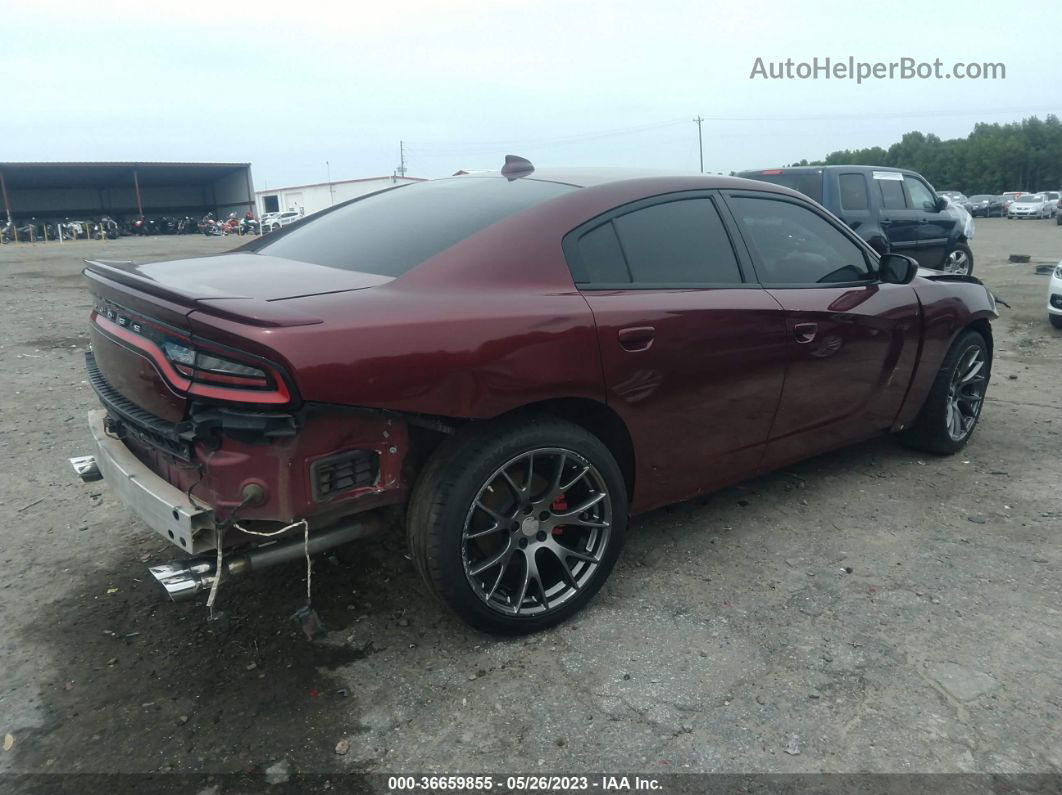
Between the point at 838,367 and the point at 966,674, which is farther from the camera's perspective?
the point at 838,367

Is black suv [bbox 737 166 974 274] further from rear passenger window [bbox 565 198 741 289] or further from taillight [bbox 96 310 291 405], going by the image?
taillight [bbox 96 310 291 405]

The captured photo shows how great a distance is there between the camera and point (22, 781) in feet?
7.16

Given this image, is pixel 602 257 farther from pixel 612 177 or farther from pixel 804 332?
pixel 804 332

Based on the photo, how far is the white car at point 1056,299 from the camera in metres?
8.29

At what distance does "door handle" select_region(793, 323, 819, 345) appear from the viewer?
137 inches

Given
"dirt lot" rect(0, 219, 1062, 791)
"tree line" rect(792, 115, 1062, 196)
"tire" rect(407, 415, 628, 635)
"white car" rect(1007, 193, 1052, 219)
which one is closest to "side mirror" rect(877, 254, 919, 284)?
"dirt lot" rect(0, 219, 1062, 791)

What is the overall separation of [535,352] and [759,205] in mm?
1612

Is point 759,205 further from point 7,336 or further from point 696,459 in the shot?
point 7,336

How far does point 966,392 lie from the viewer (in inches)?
183

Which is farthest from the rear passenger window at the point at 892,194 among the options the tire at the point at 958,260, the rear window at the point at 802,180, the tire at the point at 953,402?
the tire at the point at 953,402

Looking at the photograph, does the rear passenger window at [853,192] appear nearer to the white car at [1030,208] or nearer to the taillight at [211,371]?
the taillight at [211,371]

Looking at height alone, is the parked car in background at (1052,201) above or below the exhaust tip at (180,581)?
above

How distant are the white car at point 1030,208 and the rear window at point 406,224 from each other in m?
42.1

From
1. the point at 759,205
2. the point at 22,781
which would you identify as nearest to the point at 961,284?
the point at 759,205
